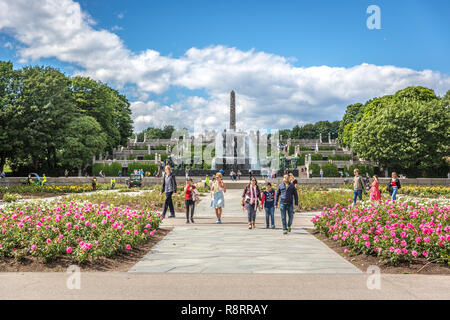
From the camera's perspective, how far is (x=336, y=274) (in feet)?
22.7

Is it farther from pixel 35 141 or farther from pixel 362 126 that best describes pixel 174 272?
pixel 362 126

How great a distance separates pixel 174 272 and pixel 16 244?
3556mm

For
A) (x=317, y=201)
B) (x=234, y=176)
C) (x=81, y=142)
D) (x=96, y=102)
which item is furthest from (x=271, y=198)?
(x=96, y=102)

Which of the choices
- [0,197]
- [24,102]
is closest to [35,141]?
[24,102]

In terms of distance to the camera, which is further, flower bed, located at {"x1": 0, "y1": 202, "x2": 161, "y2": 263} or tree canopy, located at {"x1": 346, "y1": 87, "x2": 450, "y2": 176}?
tree canopy, located at {"x1": 346, "y1": 87, "x2": 450, "y2": 176}

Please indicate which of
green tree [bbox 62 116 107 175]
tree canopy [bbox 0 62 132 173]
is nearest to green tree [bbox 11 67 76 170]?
tree canopy [bbox 0 62 132 173]

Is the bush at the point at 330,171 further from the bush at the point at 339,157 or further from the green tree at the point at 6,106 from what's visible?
the green tree at the point at 6,106

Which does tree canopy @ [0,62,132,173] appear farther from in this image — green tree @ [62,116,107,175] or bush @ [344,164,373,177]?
bush @ [344,164,373,177]

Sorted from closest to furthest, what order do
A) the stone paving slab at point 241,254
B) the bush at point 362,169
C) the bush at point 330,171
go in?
the stone paving slab at point 241,254
the bush at point 330,171
the bush at point 362,169

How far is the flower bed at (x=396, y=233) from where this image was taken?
761cm

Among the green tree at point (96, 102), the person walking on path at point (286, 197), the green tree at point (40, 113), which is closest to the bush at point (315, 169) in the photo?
the green tree at point (96, 102)

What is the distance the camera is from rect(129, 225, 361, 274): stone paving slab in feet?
23.9

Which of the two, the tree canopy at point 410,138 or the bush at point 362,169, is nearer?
the tree canopy at point 410,138

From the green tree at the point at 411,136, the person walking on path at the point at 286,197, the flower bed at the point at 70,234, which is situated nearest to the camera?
the flower bed at the point at 70,234
